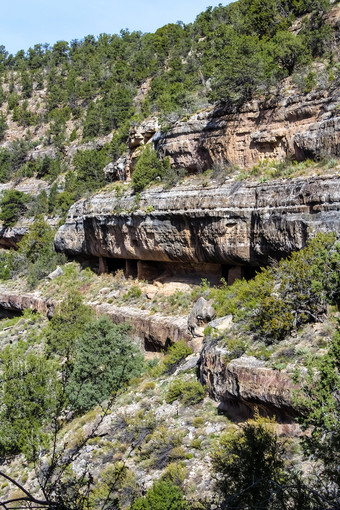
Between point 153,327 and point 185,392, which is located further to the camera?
point 153,327

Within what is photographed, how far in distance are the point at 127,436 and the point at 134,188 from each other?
17054 mm

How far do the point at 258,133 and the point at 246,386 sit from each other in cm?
1545

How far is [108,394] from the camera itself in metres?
15.6

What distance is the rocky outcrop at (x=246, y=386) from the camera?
9.23m

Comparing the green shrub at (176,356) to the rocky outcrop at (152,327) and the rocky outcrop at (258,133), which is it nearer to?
the rocky outcrop at (152,327)

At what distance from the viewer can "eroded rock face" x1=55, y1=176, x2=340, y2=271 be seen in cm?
1566

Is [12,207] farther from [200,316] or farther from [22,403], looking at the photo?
[200,316]

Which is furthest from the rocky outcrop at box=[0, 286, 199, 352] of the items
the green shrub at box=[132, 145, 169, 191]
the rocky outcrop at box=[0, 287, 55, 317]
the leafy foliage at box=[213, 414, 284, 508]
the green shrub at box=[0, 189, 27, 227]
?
the green shrub at box=[0, 189, 27, 227]

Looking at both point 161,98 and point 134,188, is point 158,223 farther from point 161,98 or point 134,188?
point 161,98

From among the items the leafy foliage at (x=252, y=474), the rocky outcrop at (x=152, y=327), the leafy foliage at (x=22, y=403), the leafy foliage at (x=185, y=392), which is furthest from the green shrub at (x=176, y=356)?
the leafy foliage at (x=252, y=474)

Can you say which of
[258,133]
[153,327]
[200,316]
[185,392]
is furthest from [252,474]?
[258,133]

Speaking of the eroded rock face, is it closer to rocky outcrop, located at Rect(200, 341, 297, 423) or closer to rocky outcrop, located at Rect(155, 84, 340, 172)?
rocky outcrop, located at Rect(155, 84, 340, 172)

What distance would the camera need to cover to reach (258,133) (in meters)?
21.9

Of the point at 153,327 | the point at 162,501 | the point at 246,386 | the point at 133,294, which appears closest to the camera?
the point at 162,501
